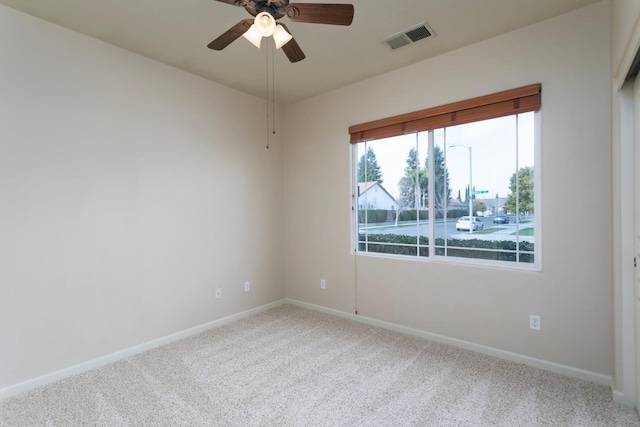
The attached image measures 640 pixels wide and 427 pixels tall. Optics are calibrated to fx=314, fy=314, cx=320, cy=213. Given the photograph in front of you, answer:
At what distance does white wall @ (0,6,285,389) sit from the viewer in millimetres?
2270

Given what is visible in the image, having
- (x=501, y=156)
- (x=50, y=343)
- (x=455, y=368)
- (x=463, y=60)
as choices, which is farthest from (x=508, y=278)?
(x=50, y=343)

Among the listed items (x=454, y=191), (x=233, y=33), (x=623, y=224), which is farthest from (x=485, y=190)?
(x=233, y=33)

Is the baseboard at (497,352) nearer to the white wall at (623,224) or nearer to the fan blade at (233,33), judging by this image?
the white wall at (623,224)

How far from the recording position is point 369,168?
3611 mm

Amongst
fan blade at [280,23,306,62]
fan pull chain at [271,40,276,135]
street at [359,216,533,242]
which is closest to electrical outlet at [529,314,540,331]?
street at [359,216,533,242]

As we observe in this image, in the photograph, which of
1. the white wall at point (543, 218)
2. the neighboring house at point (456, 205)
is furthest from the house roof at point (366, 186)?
the neighboring house at point (456, 205)

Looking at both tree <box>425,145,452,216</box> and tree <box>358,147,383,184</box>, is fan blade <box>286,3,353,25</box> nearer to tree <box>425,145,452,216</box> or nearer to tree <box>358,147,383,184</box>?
tree <box>425,145,452,216</box>

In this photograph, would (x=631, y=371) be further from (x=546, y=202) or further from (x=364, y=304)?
(x=364, y=304)

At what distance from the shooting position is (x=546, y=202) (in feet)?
8.05

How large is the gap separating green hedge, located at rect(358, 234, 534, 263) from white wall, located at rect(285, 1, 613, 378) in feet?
0.45

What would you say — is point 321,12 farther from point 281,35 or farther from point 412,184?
point 412,184

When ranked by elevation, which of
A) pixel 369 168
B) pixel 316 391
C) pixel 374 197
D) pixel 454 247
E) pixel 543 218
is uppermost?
→ pixel 369 168

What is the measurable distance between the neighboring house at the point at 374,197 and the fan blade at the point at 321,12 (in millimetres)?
1970

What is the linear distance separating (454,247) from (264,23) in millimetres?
2461
